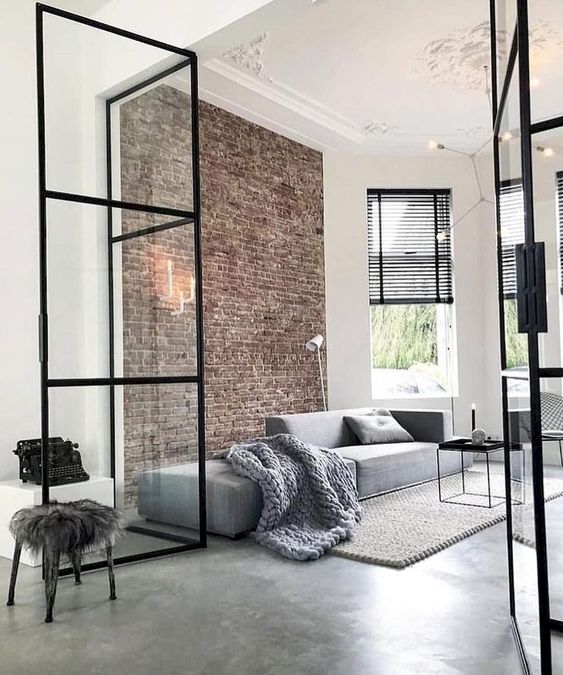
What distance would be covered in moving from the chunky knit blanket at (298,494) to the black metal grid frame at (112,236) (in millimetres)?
409

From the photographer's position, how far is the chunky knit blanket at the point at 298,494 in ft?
13.8

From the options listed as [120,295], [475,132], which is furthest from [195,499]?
[475,132]

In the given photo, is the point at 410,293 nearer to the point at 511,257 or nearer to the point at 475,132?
the point at 475,132

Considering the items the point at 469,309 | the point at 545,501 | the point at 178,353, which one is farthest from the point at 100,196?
the point at 469,309

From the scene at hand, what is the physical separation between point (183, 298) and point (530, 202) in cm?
254

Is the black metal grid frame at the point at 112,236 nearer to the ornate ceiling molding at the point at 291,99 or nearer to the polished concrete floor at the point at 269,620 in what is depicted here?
the polished concrete floor at the point at 269,620

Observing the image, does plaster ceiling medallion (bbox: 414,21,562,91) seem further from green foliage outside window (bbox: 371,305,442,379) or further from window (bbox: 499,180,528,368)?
window (bbox: 499,180,528,368)

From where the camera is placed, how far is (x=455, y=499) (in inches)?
215

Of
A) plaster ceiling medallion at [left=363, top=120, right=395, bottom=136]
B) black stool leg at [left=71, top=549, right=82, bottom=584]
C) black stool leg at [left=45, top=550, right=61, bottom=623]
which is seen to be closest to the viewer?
black stool leg at [left=45, top=550, right=61, bottom=623]

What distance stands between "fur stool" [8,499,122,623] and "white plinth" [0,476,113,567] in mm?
344

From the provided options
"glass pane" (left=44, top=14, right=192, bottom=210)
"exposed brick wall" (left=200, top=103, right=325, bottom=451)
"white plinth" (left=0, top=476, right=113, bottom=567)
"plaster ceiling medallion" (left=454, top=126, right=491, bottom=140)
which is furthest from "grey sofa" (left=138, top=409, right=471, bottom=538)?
"plaster ceiling medallion" (left=454, top=126, right=491, bottom=140)

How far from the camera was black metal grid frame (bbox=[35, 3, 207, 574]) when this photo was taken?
3.66m

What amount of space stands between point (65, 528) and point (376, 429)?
12.6ft

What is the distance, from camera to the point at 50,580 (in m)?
3.13
